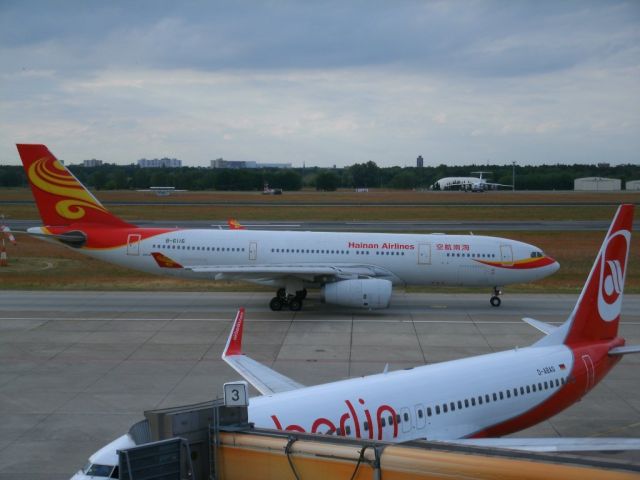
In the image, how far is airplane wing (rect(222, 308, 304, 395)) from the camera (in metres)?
15.0

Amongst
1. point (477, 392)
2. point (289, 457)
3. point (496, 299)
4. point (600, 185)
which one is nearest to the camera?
point (289, 457)

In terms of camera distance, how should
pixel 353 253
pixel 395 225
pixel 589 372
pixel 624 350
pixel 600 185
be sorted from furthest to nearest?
pixel 600 185 → pixel 395 225 → pixel 353 253 → pixel 624 350 → pixel 589 372

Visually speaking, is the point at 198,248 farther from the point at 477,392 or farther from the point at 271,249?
the point at 477,392

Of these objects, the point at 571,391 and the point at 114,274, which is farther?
the point at 114,274

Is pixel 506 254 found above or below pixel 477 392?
above

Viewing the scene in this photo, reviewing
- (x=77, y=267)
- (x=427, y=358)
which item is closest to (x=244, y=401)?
(x=427, y=358)

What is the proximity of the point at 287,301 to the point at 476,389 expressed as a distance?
18.0m

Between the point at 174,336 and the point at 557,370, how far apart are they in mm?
15414

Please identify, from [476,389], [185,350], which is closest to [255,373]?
[476,389]

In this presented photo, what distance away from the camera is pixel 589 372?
16.1 meters

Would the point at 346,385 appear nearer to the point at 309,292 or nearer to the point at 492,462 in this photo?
the point at 492,462

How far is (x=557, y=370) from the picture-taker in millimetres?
15523

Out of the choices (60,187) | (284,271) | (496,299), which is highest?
(60,187)

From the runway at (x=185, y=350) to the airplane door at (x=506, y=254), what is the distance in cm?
210
